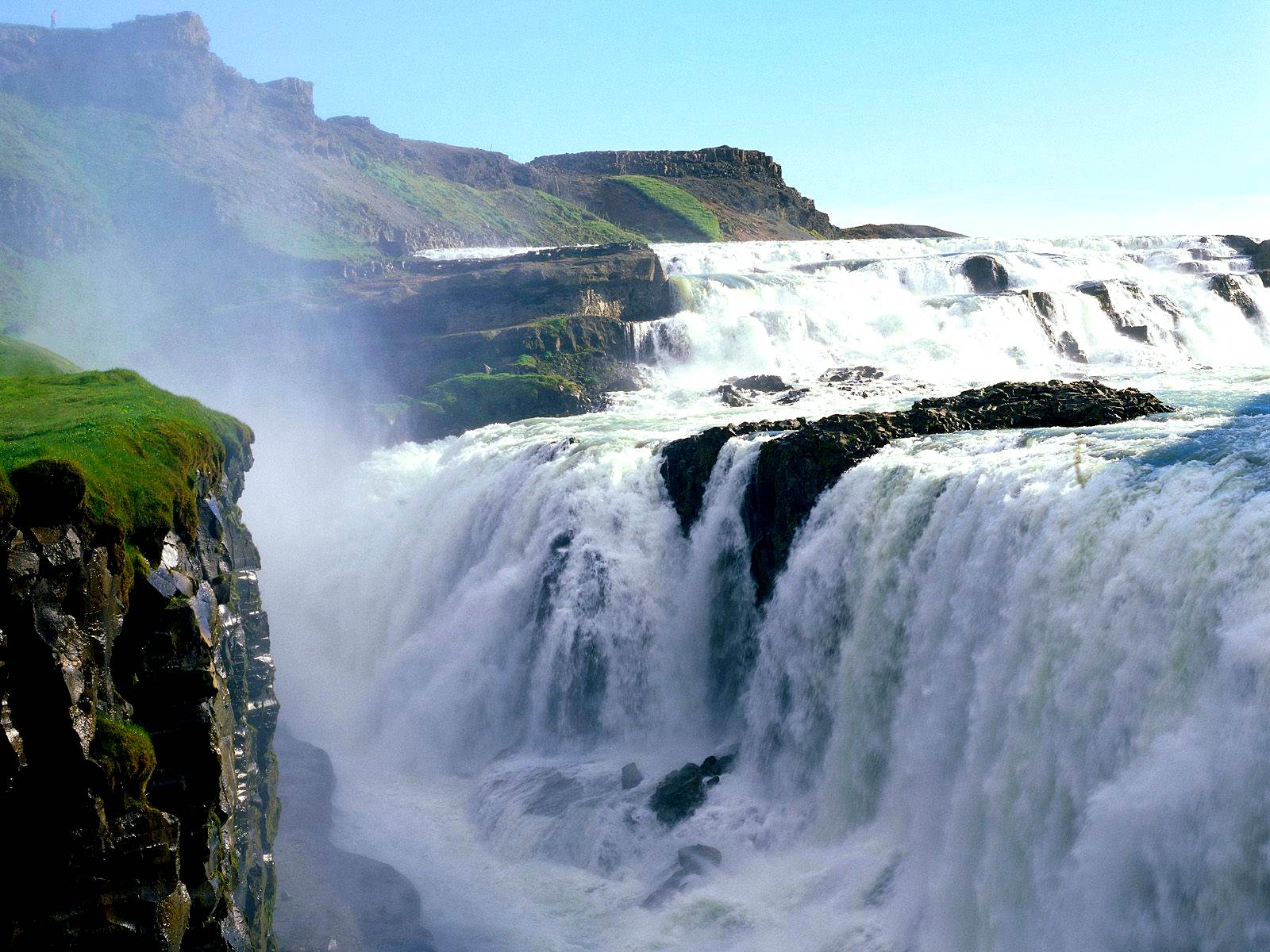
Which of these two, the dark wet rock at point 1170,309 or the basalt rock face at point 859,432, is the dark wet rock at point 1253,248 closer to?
the dark wet rock at point 1170,309

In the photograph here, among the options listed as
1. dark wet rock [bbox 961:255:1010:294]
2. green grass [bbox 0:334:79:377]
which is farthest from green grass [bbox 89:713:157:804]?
dark wet rock [bbox 961:255:1010:294]

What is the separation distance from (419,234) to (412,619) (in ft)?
237

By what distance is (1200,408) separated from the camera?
83.3 feet

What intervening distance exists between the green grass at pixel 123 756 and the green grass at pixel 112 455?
2.03m

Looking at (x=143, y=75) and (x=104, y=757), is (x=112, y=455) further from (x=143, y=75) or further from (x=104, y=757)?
(x=143, y=75)

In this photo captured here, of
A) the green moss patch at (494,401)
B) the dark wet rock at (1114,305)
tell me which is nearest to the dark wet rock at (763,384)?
the green moss patch at (494,401)

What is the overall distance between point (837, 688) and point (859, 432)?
5.29 metres

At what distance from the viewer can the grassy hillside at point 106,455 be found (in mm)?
11039

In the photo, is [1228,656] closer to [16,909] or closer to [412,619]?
[16,909]

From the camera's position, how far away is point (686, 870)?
20578mm

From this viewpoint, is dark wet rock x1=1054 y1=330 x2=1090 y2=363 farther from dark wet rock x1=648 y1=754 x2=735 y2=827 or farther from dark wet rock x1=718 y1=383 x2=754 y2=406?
dark wet rock x1=648 y1=754 x2=735 y2=827

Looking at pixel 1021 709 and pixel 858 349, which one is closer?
pixel 1021 709

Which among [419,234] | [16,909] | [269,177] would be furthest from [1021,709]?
[269,177]

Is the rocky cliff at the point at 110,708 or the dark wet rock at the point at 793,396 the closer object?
the rocky cliff at the point at 110,708
